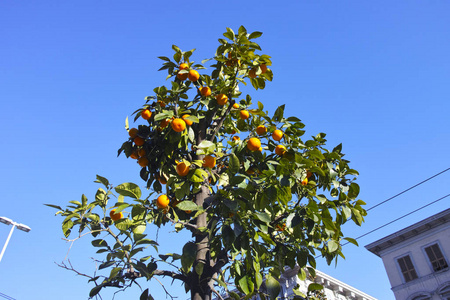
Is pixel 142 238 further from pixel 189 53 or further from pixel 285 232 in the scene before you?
pixel 189 53

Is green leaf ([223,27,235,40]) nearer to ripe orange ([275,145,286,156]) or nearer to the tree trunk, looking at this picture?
ripe orange ([275,145,286,156])

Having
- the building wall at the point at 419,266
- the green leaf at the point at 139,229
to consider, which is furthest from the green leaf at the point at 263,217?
the building wall at the point at 419,266

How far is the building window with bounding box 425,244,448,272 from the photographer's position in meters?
21.4

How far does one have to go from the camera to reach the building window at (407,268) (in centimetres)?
2264

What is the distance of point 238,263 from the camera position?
9.91 feet

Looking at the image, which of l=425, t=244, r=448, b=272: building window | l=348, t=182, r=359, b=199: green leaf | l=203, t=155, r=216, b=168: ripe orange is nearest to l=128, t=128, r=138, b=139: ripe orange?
l=203, t=155, r=216, b=168: ripe orange

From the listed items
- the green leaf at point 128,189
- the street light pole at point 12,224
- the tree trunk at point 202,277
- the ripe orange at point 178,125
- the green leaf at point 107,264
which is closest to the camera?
the green leaf at point 128,189

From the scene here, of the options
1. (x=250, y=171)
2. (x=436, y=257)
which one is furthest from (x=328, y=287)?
(x=250, y=171)

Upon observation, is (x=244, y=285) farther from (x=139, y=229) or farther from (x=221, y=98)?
(x=221, y=98)

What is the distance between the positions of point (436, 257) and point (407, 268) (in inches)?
83.3

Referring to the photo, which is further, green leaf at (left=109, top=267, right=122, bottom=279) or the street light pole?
the street light pole

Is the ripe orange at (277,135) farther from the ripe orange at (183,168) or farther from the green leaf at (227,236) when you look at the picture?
the green leaf at (227,236)

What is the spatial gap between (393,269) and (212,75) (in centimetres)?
2536

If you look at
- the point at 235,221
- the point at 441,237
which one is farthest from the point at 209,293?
the point at 441,237
